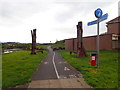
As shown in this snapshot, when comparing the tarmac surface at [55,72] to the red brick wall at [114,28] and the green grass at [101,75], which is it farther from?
the red brick wall at [114,28]

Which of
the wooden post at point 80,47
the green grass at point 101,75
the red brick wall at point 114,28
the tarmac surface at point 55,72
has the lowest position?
the tarmac surface at point 55,72

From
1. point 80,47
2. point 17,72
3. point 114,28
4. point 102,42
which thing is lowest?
point 17,72

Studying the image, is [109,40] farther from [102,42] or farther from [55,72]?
[55,72]

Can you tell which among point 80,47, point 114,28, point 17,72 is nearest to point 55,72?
point 17,72

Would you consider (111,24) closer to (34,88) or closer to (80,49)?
(80,49)

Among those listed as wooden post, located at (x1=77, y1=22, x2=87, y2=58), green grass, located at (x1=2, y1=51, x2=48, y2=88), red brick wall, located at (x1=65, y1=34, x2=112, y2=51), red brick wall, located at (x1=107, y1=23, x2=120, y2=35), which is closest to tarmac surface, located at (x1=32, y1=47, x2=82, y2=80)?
green grass, located at (x1=2, y1=51, x2=48, y2=88)

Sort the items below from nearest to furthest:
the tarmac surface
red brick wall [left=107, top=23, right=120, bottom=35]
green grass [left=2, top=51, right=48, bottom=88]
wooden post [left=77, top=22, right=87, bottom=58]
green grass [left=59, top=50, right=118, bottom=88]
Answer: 1. green grass [left=59, top=50, right=118, bottom=88]
2. green grass [left=2, top=51, right=48, bottom=88]
3. the tarmac surface
4. wooden post [left=77, top=22, right=87, bottom=58]
5. red brick wall [left=107, top=23, right=120, bottom=35]

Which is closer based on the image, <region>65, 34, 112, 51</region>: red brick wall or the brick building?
the brick building

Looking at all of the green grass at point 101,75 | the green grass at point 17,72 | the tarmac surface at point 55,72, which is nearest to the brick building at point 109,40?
the green grass at point 101,75

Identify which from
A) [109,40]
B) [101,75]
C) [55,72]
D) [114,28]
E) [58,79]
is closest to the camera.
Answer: [58,79]

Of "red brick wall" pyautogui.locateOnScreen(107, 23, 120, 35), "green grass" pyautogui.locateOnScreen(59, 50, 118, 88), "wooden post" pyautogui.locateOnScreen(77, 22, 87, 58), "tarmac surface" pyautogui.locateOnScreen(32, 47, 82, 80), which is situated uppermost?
"red brick wall" pyautogui.locateOnScreen(107, 23, 120, 35)

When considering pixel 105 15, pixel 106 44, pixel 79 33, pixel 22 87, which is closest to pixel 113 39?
pixel 106 44

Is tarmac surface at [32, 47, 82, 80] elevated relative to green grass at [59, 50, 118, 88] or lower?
lower

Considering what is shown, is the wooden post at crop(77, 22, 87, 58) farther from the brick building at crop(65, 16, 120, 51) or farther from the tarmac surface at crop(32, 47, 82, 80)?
the brick building at crop(65, 16, 120, 51)
